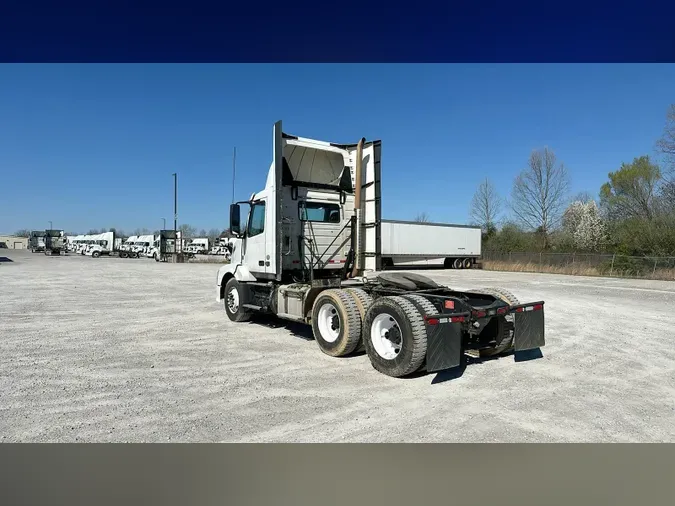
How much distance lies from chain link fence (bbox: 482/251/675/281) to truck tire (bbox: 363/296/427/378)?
27.5m

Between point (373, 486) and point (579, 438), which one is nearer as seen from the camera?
point (373, 486)

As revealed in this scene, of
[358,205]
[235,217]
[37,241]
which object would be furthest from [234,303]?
[37,241]

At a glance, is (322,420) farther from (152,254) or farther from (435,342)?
(152,254)

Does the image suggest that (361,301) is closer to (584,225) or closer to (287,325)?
(287,325)

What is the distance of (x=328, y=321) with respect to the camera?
7.41 m

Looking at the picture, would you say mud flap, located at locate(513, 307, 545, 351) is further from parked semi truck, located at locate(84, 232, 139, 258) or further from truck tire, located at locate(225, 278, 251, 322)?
parked semi truck, located at locate(84, 232, 139, 258)

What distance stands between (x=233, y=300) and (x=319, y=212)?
2979mm

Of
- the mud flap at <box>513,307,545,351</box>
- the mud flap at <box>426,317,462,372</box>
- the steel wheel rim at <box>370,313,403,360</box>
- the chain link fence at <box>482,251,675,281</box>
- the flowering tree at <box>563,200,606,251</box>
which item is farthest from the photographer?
the flowering tree at <box>563,200,606,251</box>

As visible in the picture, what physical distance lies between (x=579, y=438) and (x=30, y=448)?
15.9ft

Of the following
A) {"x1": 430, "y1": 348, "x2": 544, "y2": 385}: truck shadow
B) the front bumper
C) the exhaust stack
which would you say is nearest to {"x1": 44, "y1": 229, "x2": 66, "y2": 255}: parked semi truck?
the exhaust stack

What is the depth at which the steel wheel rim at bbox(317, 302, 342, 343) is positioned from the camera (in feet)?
23.8

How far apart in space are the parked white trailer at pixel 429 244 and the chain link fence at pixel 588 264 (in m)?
2.50
